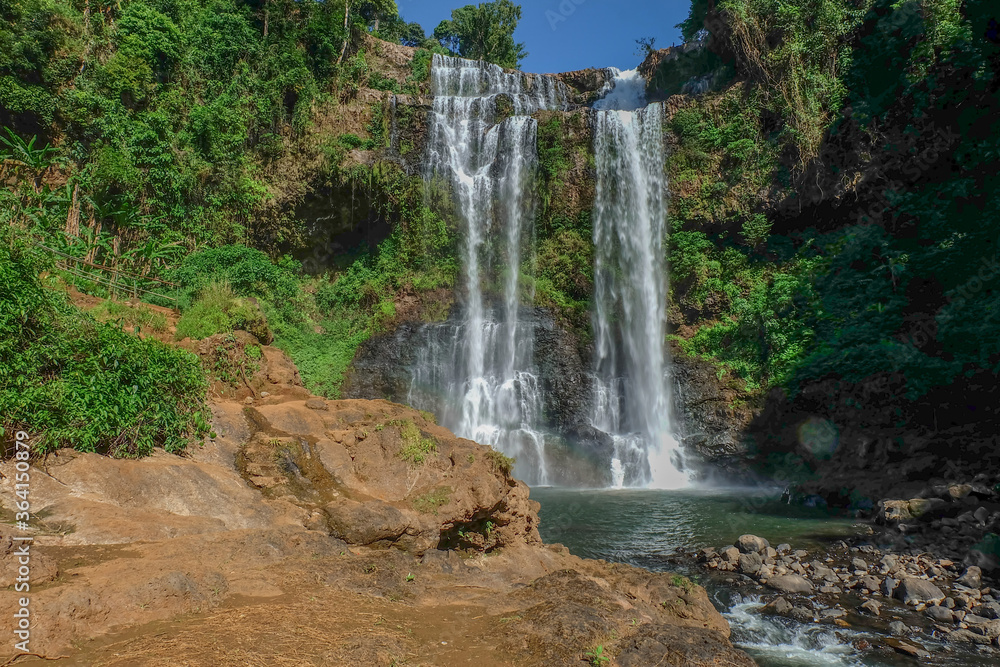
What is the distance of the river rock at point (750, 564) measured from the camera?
8414 millimetres

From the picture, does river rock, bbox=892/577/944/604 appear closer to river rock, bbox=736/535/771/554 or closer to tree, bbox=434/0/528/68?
river rock, bbox=736/535/771/554

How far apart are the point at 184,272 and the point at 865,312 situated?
1884cm

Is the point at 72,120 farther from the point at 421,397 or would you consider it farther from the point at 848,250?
the point at 848,250

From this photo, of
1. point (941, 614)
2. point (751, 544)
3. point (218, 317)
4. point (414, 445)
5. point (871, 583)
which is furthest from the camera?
point (751, 544)

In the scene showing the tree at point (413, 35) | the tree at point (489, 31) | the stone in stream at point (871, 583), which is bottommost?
the stone in stream at point (871, 583)

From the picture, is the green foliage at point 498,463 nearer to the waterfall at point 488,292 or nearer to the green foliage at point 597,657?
the green foliage at point 597,657

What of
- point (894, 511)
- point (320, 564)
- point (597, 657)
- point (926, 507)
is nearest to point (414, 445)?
point (320, 564)

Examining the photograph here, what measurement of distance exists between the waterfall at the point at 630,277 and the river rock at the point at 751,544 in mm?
7893

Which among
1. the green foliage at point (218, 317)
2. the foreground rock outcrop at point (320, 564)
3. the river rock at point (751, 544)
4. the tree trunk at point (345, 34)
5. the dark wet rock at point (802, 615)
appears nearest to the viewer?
the foreground rock outcrop at point (320, 564)

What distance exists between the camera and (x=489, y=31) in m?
30.1

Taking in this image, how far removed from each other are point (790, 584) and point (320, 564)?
21.8ft

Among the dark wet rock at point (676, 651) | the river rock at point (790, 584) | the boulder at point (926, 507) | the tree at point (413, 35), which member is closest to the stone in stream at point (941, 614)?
the river rock at point (790, 584)

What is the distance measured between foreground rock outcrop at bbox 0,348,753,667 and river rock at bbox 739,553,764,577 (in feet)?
8.96

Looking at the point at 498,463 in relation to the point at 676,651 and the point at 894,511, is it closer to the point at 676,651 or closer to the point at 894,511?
the point at 676,651
